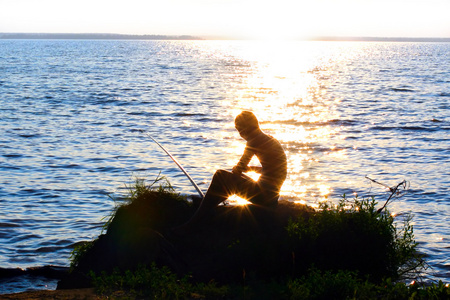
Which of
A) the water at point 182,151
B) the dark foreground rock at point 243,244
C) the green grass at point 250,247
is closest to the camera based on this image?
the green grass at point 250,247

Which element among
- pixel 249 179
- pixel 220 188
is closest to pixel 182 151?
pixel 249 179

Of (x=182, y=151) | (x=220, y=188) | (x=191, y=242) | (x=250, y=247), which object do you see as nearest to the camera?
(x=220, y=188)

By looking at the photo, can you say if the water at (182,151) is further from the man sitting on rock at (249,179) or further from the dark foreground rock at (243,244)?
the man sitting on rock at (249,179)

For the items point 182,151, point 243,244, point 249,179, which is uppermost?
point 249,179

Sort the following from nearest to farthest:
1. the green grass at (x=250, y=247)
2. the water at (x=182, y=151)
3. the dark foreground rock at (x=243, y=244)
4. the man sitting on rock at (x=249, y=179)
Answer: the green grass at (x=250, y=247), the man sitting on rock at (x=249, y=179), the dark foreground rock at (x=243, y=244), the water at (x=182, y=151)

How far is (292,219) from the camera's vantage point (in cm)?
762

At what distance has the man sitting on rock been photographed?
7051 mm

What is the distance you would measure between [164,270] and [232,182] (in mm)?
1397

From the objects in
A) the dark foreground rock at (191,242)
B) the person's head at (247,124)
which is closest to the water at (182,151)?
the dark foreground rock at (191,242)

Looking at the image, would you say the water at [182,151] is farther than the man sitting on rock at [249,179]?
Yes

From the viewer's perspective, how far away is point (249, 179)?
287 inches

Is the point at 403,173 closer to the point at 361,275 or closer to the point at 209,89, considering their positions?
the point at 361,275

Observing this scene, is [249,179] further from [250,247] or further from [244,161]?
[250,247]

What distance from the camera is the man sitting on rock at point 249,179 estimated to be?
7051mm
